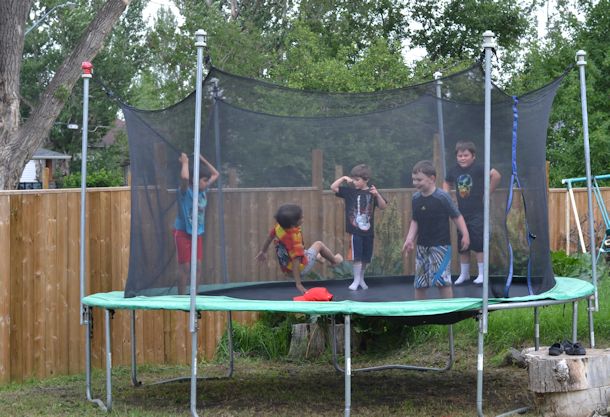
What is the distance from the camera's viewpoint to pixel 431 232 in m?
5.77

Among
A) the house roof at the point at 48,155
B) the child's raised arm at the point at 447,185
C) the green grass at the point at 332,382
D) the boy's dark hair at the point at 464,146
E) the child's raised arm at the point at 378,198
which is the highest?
the house roof at the point at 48,155

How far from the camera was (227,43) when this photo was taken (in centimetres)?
2027

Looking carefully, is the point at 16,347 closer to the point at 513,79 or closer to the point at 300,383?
the point at 300,383

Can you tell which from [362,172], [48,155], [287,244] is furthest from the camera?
[48,155]

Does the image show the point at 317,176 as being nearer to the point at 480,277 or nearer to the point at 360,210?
the point at 360,210

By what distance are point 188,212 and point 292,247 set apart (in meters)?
0.70

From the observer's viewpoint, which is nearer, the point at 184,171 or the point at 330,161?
the point at 184,171

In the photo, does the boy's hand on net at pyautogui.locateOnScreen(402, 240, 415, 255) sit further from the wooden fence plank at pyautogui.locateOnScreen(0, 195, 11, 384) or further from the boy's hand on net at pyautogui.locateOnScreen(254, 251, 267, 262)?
the wooden fence plank at pyautogui.locateOnScreen(0, 195, 11, 384)

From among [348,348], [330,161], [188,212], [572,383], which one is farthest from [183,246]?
[572,383]

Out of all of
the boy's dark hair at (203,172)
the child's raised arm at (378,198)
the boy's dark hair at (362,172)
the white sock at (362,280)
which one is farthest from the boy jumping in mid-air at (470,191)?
the boy's dark hair at (203,172)

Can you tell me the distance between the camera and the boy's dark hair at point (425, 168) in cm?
584

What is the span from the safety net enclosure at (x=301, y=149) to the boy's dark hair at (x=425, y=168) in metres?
0.05

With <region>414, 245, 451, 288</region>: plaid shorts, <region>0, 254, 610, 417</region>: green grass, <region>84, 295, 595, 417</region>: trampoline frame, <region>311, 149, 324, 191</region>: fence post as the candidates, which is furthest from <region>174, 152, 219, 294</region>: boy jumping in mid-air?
<region>414, 245, 451, 288</region>: plaid shorts

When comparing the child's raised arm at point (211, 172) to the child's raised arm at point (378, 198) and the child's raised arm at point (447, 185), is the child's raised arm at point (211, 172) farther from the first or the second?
the child's raised arm at point (447, 185)
